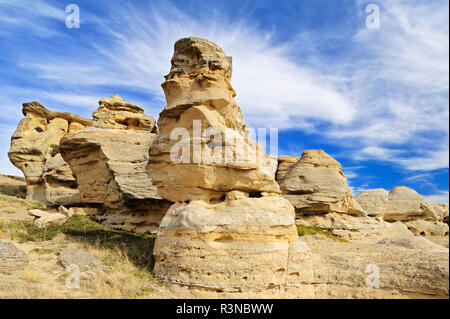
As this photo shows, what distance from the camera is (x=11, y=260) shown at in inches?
284

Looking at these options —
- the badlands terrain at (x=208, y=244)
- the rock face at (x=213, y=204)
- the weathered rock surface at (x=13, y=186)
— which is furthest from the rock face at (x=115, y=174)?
the weathered rock surface at (x=13, y=186)

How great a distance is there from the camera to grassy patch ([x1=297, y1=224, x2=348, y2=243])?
14032mm

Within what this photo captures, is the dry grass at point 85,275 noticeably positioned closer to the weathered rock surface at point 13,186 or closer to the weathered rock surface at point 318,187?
the weathered rock surface at point 318,187

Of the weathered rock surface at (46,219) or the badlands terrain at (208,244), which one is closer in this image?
the badlands terrain at (208,244)

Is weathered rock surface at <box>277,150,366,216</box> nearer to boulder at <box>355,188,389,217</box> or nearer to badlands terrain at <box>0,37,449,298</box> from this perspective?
badlands terrain at <box>0,37,449,298</box>

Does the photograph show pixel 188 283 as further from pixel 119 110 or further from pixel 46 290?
pixel 119 110

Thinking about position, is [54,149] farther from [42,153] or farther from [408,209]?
[408,209]

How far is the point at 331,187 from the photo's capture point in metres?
16.5

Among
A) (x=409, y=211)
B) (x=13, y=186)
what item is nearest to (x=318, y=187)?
(x=409, y=211)

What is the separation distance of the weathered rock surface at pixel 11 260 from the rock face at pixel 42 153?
10069mm

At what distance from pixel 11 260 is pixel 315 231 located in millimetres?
12163

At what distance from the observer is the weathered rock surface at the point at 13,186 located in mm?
23309
